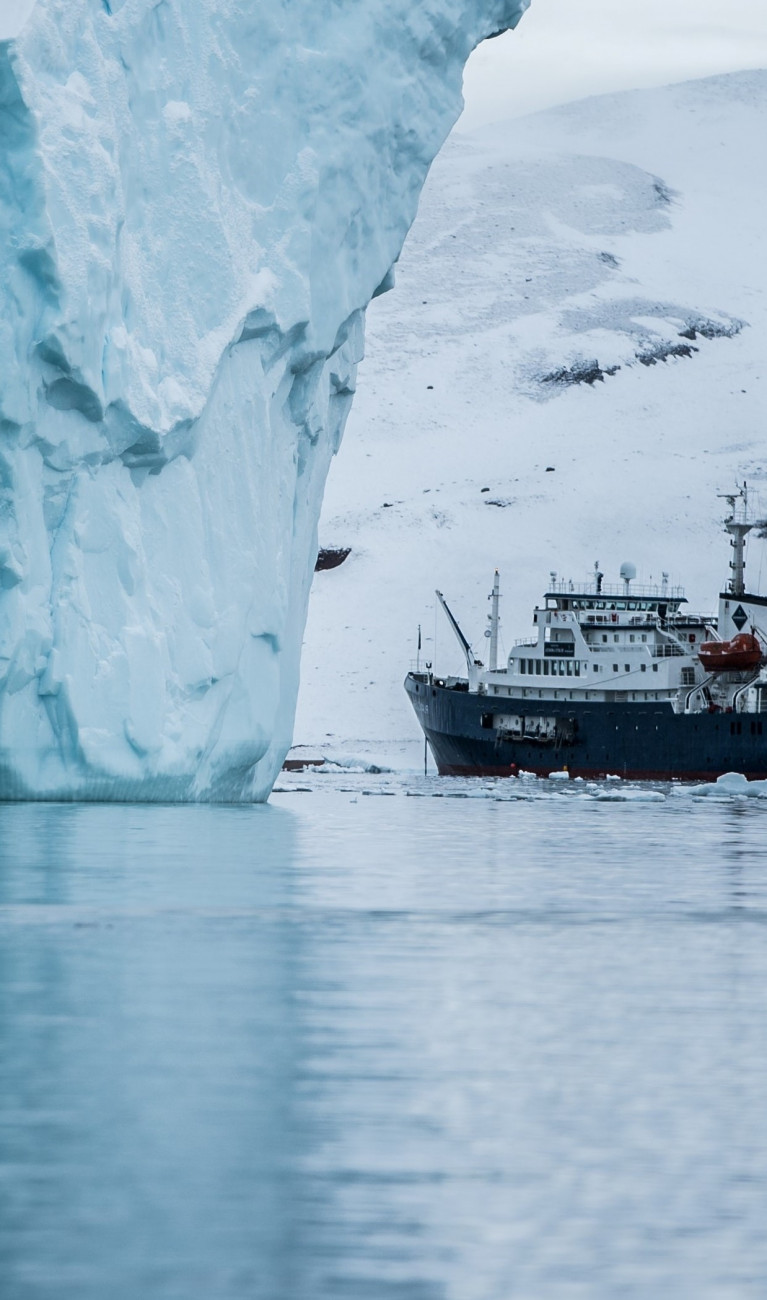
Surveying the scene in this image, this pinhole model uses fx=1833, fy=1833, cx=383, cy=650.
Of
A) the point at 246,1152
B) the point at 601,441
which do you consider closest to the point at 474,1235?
the point at 246,1152

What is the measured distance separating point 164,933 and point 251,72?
1300cm

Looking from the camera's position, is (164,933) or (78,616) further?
(78,616)

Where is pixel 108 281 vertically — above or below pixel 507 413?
below

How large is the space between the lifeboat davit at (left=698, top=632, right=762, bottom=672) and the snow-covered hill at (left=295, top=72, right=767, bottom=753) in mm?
12699

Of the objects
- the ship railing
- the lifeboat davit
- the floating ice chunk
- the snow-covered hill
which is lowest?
the floating ice chunk

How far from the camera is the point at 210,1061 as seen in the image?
258 inches

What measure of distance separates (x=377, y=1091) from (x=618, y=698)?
4190 centimetres

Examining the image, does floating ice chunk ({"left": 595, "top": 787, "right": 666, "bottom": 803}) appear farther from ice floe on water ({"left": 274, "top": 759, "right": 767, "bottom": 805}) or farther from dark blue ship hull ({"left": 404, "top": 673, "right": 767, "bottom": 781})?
dark blue ship hull ({"left": 404, "top": 673, "right": 767, "bottom": 781})

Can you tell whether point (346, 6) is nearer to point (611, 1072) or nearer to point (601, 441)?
point (611, 1072)

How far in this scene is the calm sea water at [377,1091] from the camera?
4.48 meters

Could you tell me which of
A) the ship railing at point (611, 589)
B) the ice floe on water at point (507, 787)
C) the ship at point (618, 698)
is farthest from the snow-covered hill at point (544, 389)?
the ice floe on water at point (507, 787)

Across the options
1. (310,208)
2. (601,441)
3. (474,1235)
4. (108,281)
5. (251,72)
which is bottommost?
(474,1235)

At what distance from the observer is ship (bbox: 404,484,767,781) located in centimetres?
4466

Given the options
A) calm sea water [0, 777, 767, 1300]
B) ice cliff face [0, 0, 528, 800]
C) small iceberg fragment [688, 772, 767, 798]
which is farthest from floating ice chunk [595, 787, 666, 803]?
calm sea water [0, 777, 767, 1300]
